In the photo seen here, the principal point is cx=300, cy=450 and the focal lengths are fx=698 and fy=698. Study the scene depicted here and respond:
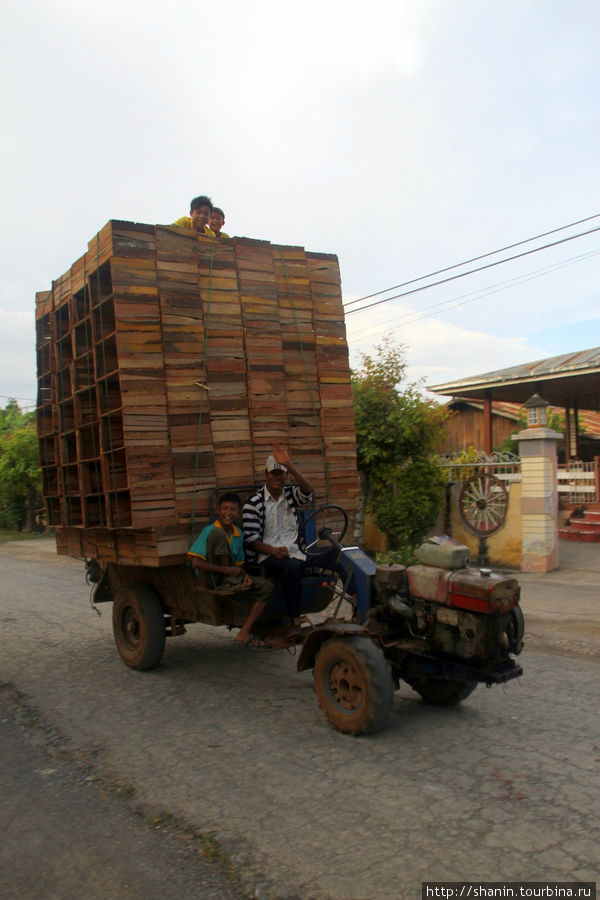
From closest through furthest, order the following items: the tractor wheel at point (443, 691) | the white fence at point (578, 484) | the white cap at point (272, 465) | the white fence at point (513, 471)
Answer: the tractor wheel at point (443, 691) → the white cap at point (272, 465) → the white fence at point (513, 471) → the white fence at point (578, 484)

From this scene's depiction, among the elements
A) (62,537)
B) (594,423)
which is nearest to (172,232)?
(62,537)

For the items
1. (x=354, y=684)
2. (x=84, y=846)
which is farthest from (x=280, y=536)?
(x=84, y=846)

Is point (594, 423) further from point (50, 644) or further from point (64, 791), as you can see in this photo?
point (64, 791)

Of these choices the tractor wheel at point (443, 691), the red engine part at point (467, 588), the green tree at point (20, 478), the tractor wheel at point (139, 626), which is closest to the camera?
the red engine part at point (467, 588)

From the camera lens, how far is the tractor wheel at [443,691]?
15.4 ft

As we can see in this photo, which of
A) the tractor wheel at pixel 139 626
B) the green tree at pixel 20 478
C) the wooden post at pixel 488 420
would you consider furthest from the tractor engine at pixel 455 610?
the green tree at pixel 20 478

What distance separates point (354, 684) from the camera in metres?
4.32

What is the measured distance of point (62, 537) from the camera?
713 centimetres

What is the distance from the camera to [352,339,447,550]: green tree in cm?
1155

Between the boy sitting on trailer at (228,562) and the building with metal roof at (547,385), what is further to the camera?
the building with metal roof at (547,385)

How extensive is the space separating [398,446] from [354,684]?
7.63 meters

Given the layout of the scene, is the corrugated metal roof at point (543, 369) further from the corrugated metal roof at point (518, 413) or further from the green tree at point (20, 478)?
the green tree at point (20, 478)

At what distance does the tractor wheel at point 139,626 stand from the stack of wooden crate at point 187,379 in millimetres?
398

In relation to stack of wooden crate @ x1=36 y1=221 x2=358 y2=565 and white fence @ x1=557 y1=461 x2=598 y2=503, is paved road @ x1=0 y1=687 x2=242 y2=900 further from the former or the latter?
white fence @ x1=557 y1=461 x2=598 y2=503
